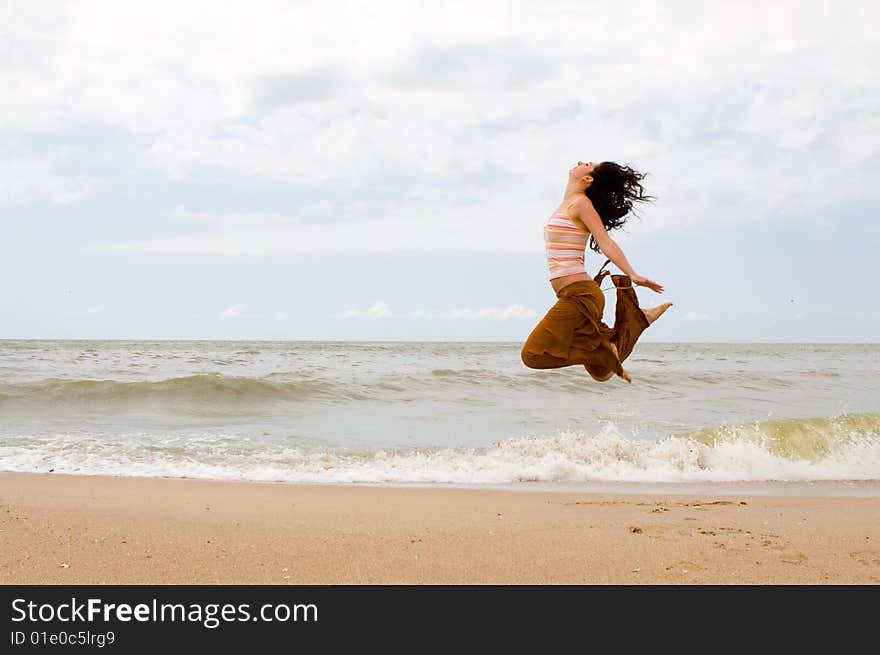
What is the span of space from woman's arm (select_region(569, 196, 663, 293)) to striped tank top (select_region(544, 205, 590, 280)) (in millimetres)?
81

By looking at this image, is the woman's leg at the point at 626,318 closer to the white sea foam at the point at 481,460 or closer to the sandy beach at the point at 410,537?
the sandy beach at the point at 410,537

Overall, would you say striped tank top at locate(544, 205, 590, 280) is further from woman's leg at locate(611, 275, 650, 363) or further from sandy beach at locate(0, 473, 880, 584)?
sandy beach at locate(0, 473, 880, 584)

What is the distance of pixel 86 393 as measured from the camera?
63.7ft

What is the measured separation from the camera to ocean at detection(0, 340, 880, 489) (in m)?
11.7

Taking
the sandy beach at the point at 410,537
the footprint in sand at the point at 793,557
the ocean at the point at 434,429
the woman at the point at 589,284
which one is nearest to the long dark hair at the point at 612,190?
the woman at the point at 589,284

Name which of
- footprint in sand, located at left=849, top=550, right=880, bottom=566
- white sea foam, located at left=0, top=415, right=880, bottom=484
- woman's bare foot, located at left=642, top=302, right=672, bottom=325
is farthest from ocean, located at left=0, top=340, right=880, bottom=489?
woman's bare foot, located at left=642, top=302, right=672, bottom=325

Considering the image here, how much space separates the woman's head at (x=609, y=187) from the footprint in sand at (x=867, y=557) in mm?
3907

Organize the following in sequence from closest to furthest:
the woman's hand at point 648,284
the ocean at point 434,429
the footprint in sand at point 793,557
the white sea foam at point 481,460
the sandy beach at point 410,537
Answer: the woman's hand at point 648,284 < the sandy beach at point 410,537 < the footprint in sand at point 793,557 < the white sea foam at point 481,460 < the ocean at point 434,429

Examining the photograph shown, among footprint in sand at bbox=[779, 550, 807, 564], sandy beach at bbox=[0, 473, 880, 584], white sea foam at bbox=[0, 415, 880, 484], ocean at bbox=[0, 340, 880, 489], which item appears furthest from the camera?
ocean at bbox=[0, 340, 880, 489]

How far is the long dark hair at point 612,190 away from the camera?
418 centimetres

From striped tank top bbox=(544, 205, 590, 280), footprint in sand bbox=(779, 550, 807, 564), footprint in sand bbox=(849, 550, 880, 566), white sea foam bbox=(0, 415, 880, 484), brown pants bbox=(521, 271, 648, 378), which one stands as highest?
striped tank top bbox=(544, 205, 590, 280)

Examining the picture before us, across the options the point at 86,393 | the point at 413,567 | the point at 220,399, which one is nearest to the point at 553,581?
the point at 413,567

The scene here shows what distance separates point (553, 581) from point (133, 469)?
24.0 feet
